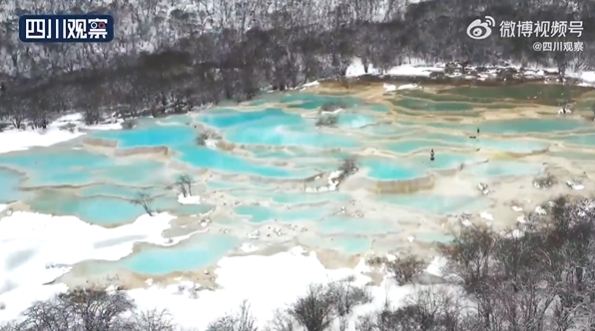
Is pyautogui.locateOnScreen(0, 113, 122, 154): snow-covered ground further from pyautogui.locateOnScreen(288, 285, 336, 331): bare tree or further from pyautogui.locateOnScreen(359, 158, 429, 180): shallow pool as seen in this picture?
pyautogui.locateOnScreen(288, 285, 336, 331): bare tree

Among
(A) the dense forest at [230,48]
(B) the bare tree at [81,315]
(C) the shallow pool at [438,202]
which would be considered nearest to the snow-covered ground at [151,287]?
(B) the bare tree at [81,315]

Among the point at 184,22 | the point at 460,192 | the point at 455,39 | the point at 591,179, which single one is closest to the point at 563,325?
the point at 460,192

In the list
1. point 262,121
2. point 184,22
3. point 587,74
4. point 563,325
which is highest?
point 184,22

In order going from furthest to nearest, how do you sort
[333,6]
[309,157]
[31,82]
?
1. [333,6]
2. [31,82]
3. [309,157]

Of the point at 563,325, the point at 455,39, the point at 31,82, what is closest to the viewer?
the point at 563,325

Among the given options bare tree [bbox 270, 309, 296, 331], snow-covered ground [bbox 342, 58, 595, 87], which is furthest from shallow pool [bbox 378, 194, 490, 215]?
snow-covered ground [bbox 342, 58, 595, 87]

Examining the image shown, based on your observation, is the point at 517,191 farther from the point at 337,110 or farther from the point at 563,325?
the point at 337,110
